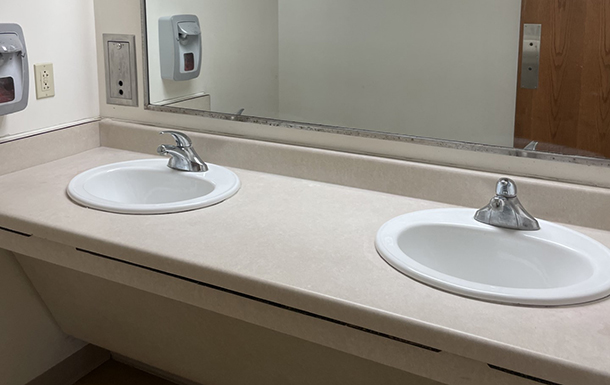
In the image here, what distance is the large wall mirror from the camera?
52.0 inches

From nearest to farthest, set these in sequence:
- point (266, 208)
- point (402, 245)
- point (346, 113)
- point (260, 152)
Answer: point (402, 245) < point (266, 208) < point (346, 113) < point (260, 152)

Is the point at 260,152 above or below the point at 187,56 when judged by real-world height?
below

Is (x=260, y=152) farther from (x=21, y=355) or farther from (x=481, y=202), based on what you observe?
(x=21, y=355)

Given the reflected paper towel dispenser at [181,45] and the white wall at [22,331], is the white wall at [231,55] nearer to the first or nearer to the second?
the reflected paper towel dispenser at [181,45]

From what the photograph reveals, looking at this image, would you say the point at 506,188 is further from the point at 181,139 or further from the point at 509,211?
the point at 181,139

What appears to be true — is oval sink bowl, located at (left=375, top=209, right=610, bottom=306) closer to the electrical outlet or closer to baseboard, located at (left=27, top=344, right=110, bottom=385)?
the electrical outlet

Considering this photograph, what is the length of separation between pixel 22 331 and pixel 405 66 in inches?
51.1

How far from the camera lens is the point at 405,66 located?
1.48 metres

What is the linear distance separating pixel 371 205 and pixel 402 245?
0.21 metres

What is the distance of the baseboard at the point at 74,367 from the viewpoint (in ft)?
6.25

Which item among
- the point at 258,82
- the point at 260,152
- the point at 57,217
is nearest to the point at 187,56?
the point at 258,82

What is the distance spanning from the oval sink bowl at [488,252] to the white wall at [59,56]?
1.07 meters

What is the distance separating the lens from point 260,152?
1.71 m

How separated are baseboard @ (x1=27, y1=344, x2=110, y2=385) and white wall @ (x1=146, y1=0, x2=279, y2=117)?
852mm
